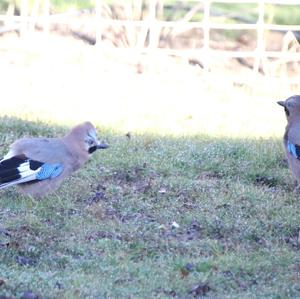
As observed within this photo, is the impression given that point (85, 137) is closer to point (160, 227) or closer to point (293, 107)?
point (160, 227)

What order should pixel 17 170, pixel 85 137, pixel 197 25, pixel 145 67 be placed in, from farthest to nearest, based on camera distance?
1. pixel 145 67
2. pixel 197 25
3. pixel 85 137
4. pixel 17 170

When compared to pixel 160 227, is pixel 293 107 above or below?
above

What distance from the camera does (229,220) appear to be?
324 inches

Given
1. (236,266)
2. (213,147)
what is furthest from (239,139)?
(236,266)

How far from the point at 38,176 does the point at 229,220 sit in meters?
1.61

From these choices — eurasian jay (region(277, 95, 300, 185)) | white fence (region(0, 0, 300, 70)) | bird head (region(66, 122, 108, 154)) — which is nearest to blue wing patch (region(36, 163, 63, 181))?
bird head (region(66, 122, 108, 154))

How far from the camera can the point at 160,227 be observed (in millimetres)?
8016

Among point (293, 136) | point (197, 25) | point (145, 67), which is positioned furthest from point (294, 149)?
point (145, 67)

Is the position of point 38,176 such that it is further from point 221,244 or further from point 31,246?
point 221,244

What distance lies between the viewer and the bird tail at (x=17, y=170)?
8.20 m

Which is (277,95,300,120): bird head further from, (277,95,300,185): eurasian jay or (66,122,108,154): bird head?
(66,122,108,154): bird head

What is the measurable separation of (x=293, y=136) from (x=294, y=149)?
0.55ft

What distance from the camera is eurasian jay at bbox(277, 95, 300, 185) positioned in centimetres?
870

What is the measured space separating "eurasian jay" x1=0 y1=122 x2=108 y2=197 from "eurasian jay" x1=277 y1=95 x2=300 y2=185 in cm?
161
